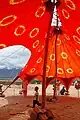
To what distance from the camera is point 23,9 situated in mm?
10070

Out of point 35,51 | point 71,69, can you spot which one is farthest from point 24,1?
point 71,69

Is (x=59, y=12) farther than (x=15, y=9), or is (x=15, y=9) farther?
(x=59, y=12)

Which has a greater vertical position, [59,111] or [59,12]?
[59,12]

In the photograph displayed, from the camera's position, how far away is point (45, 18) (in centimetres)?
1145

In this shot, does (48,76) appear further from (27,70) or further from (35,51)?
(35,51)

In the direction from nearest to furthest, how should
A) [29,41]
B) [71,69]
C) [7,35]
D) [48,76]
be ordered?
[7,35]
[29,41]
[71,69]
[48,76]

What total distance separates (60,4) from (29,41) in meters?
3.01

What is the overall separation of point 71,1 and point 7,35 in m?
2.54

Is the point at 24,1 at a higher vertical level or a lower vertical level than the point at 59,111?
Result: higher

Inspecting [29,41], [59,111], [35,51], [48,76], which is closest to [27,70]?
[48,76]

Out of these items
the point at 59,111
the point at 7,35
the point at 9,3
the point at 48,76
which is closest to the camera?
the point at 9,3

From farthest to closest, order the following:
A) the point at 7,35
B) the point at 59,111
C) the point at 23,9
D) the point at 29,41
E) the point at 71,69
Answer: the point at 71,69 < the point at 59,111 < the point at 29,41 < the point at 7,35 < the point at 23,9

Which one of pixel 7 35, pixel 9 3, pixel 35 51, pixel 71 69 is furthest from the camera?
pixel 71 69

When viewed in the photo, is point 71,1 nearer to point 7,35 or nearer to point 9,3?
point 9,3
